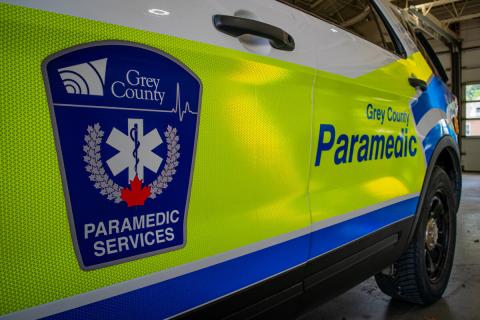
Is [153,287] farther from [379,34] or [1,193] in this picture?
[379,34]

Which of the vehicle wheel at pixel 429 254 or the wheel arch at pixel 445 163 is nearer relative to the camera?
the wheel arch at pixel 445 163

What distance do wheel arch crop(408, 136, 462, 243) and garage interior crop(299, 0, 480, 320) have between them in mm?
598

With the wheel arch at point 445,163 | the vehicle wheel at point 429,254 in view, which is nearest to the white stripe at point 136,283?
the wheel arch at point 445,163

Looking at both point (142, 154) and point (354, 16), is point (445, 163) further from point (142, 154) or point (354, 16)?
point (142, 154)

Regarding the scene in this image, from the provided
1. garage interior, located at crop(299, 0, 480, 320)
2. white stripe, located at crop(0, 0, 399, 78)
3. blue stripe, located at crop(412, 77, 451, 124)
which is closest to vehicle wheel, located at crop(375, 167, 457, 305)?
garage interior, located at crop(299, 0, 480, 320)

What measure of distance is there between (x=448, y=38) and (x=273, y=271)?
1382 centimetres

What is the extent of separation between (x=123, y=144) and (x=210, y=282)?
0.41 meters

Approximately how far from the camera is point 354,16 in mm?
1861

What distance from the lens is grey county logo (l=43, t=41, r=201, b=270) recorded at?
2.41ft

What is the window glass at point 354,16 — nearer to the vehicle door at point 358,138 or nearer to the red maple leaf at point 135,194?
the vehicle door at point 358,138

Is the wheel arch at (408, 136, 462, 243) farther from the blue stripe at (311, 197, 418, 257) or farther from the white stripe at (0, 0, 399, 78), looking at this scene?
the white stripe at (0, 0, 399, 78)

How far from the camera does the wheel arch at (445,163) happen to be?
2178 mm

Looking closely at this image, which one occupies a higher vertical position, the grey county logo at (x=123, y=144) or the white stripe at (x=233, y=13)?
the white stripe at (x=233, y=13)

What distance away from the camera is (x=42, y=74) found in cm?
70
